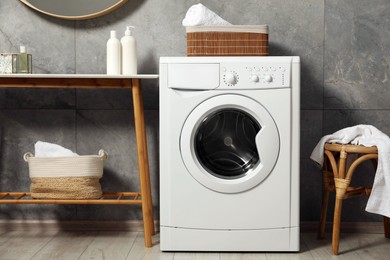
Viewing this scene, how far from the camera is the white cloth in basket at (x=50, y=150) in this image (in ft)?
9.26

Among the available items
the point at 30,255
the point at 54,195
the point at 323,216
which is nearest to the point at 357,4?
the point at 323,216

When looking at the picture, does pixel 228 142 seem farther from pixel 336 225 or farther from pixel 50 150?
pixel 50 150

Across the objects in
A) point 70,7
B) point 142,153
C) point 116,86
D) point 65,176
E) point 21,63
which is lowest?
point 65,176

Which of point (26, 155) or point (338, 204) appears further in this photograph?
point (26, 155)

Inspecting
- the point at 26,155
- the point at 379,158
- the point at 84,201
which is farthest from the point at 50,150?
the point at 379,158

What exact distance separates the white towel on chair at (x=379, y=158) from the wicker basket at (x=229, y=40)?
0.52 meters

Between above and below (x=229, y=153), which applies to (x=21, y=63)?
above

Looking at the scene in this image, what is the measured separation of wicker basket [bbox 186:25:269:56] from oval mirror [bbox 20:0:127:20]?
0.56 metres

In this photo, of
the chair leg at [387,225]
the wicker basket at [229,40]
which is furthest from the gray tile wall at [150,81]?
the wicker basket at [229,40]

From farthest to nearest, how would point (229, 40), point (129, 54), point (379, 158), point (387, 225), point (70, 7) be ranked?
point (70, 7), point (387, 225), point (129, 54), point (229, 40), point (379, 158)

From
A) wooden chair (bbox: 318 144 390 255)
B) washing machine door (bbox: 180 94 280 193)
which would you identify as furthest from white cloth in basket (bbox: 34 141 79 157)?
wooden chair (bbox: 318 144 390 255)

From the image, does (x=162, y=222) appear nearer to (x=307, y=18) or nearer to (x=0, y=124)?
(x=0, y=124)

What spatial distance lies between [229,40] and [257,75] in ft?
0.72

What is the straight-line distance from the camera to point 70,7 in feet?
10.1
